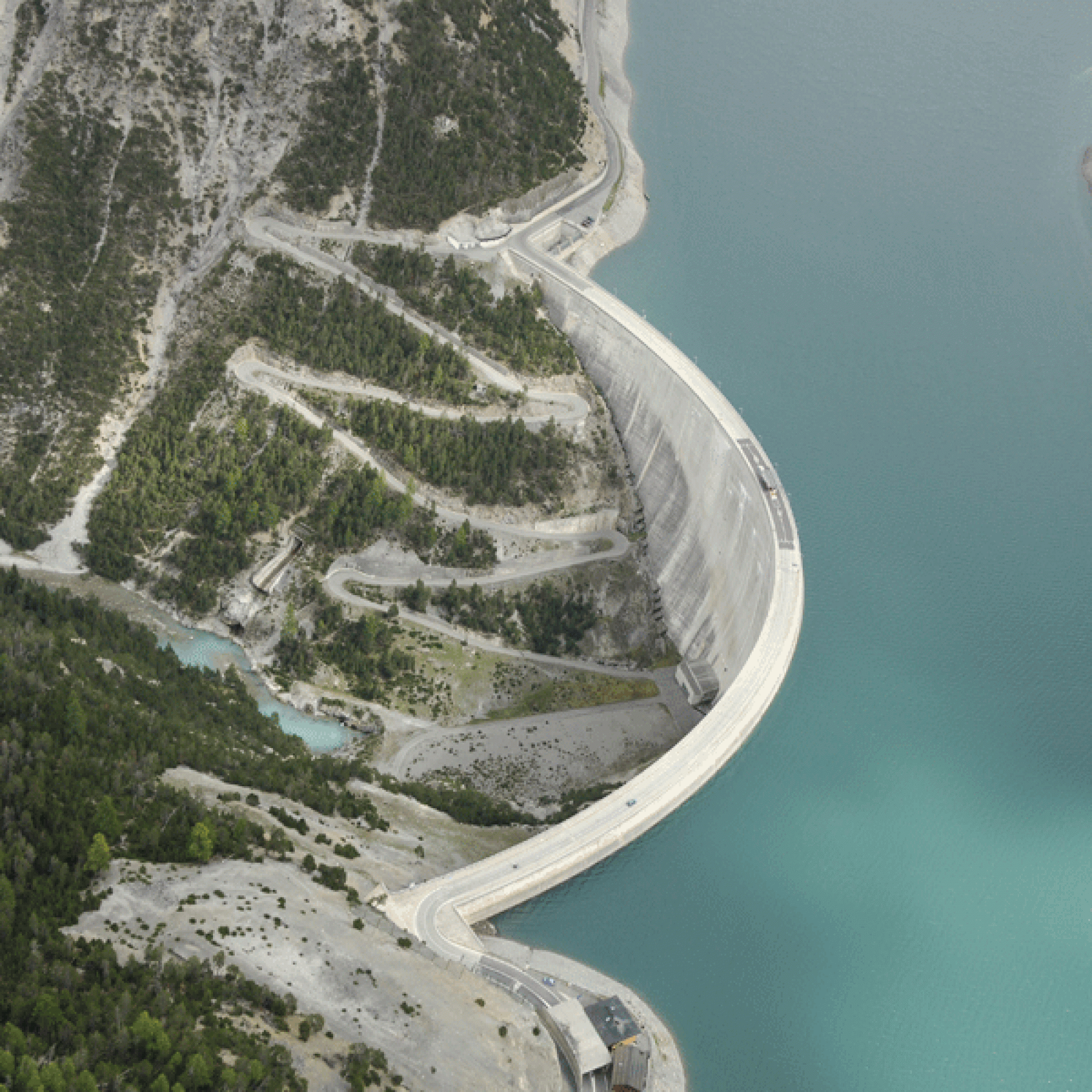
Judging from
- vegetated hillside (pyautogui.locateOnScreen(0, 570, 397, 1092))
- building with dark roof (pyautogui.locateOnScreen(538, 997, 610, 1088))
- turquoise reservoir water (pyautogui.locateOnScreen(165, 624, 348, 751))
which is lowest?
turquoise reservoir water (pyautogui.locateOnScreen(165, 624, 348, 751))

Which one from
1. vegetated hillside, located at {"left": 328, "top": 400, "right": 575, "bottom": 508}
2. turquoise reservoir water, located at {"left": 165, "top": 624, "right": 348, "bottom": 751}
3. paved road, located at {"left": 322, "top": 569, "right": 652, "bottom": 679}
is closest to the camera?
turquoise reservoir water, located at {"left": 165, "top": 624, "right": 348, "bottom": 751}

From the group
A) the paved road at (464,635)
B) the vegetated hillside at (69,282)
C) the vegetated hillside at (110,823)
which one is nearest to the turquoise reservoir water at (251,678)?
the vegetated hillside at (110,823)

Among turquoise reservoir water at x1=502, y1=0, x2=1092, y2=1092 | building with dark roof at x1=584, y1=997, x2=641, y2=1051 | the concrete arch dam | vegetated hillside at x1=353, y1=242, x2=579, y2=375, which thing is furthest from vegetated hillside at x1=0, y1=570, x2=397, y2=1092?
vegetated hillside at x1=353, y1=242, x2=579, y2=375

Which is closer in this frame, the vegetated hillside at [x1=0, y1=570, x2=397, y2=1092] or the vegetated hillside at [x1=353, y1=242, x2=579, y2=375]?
the vegetated hillside at [x1=0, y1=570, x2=397, y2=1092]

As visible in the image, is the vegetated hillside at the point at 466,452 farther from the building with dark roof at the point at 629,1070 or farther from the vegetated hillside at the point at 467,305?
the building with dark roof at the point at 629,1070

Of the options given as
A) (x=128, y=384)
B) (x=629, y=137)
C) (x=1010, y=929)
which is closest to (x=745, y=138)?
(x=629, y=137)

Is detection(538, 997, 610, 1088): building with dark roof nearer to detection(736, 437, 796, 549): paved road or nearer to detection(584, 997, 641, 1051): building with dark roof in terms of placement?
detection(584, 997, 641, 1051): building with dark roof
